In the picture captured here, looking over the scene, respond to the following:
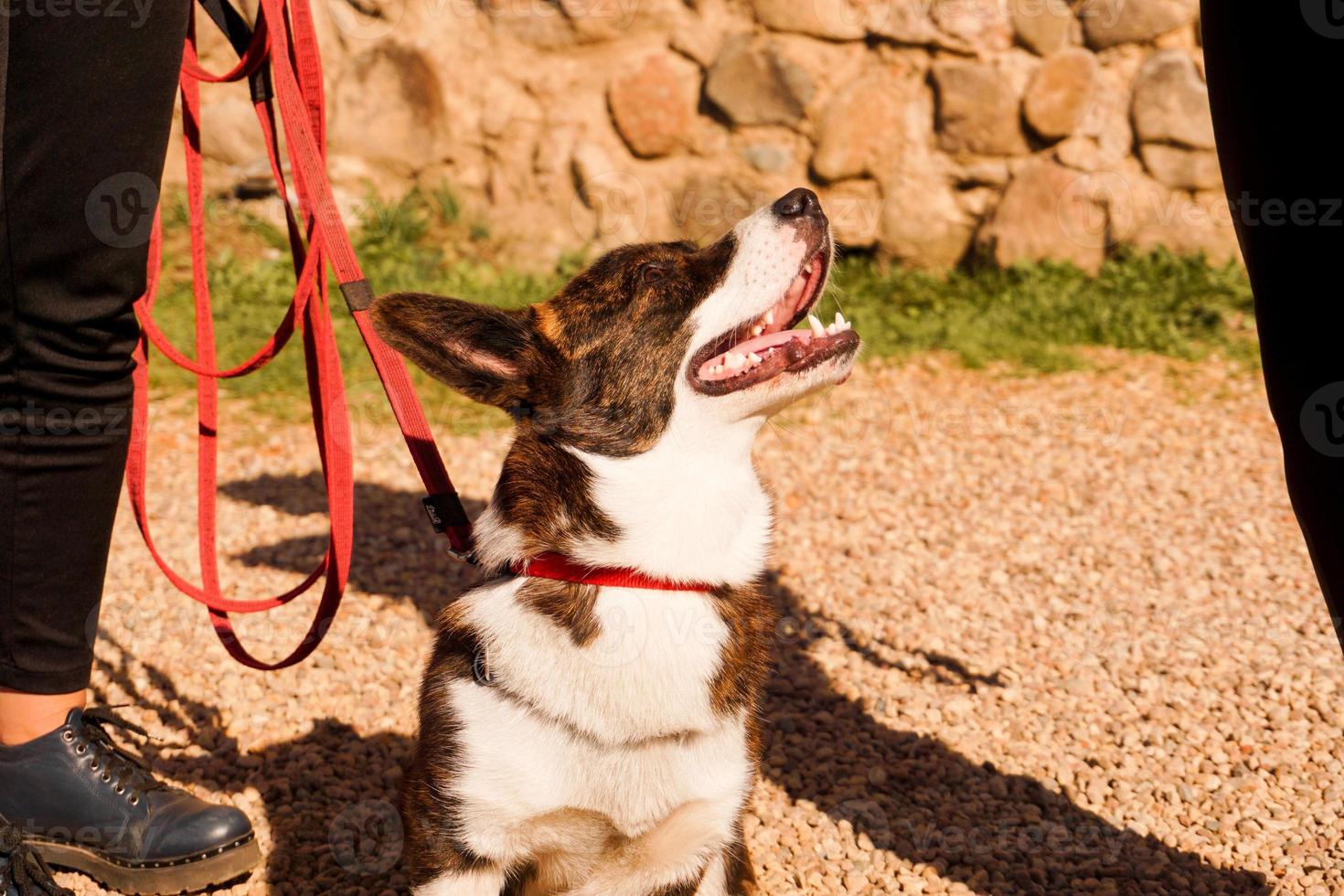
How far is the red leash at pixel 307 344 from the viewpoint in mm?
2451

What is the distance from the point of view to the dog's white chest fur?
7.20 ft

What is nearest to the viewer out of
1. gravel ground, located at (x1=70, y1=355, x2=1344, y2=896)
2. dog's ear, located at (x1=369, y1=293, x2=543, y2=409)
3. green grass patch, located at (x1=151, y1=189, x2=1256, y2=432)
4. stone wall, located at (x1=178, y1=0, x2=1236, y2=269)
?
dog's ear, located at (x1=369, y1=293, x2=543, y2=409)

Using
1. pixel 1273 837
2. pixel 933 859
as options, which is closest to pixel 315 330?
Result: pixel 933 859

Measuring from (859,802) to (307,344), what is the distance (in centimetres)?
183

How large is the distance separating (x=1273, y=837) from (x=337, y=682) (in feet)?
8.58

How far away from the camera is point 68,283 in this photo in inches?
87.0

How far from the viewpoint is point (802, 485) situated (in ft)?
17.9

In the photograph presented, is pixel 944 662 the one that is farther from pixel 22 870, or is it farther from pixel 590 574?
pixel 22 870

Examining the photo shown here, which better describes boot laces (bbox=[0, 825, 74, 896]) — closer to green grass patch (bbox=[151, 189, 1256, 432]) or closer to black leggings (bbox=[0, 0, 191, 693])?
black leggings (bbox=[0, 0, 191, 693])

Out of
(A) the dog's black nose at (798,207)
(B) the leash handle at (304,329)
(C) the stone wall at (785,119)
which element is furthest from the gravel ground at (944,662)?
(C) the stone wall at (785,119)

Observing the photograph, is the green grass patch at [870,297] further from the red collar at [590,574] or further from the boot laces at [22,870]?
the red collar at [590,574]

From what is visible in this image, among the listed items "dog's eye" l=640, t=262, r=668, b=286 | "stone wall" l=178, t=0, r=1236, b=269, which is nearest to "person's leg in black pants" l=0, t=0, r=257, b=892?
"dog's eye" l=640, t=262, r=668, b=286

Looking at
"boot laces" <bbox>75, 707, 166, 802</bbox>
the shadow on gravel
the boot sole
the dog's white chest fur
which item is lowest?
the boot sole

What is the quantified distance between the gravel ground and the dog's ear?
3.84 ft
